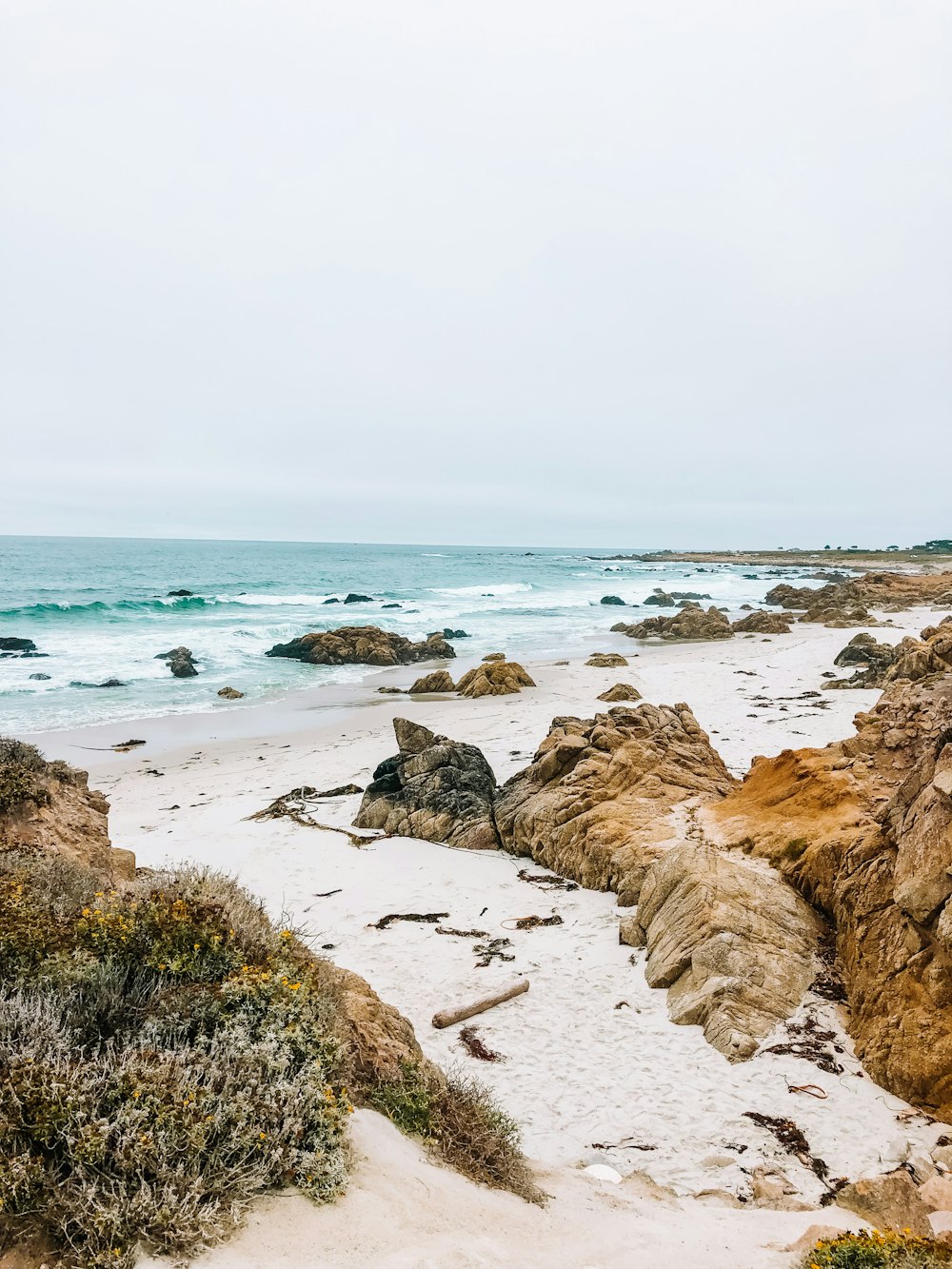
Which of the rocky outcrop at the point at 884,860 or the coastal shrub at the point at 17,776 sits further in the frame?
the coastal shrub at the point at 17,776

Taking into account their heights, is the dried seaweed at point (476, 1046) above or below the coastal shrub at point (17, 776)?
below

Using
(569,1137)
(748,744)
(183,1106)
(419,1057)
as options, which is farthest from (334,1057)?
(748,744)

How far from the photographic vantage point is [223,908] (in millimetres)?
4074

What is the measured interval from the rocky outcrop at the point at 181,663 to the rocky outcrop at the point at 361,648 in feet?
14.3

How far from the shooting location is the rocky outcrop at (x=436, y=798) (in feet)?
34.8

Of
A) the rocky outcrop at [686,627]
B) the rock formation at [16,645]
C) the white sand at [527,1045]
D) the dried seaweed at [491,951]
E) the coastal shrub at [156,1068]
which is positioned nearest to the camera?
Answer: the coastal shrub at [156,1068]

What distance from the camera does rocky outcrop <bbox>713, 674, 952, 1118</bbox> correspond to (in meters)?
4.90

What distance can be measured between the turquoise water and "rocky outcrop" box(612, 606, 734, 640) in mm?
3092

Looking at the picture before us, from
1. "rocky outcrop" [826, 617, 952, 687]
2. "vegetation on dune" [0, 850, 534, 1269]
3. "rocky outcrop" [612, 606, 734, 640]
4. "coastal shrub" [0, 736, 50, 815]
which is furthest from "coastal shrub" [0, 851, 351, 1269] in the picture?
"rocky outcrop" [612, 606, 734, 640]

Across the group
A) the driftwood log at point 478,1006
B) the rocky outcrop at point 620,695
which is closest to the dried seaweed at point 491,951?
the driftwood log at point 478,1006

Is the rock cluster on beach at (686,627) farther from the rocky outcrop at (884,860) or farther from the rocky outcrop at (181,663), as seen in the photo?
the rocky outcrop at (884,860)

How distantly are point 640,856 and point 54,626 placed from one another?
42.0m

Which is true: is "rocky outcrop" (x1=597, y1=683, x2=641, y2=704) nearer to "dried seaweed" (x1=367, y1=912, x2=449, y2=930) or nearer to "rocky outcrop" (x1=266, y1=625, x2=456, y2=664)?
"dried seaweed" (x1=367, y1=912, x2=449, y2=930)

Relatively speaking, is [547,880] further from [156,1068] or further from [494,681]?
[494,681]
